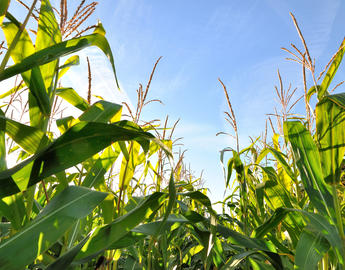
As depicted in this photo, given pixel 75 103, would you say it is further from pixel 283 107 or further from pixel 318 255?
pixel 283 107

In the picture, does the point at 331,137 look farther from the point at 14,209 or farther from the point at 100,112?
the point at 14,209

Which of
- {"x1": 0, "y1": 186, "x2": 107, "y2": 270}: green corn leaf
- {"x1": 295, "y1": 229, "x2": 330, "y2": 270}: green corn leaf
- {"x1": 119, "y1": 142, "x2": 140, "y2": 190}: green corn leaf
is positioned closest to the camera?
{"x1": 0, "y1": 186, "x2": 107, "y2": 270}: green corn leaf

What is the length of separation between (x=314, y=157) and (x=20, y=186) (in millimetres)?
959

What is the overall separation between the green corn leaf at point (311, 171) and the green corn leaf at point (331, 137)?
30mm

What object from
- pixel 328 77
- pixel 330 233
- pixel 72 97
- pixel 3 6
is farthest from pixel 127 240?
pixel 328 77

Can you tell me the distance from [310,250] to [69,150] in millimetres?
813

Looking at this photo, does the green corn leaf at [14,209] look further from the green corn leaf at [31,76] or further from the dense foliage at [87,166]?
the green corn leaf at [31,76]

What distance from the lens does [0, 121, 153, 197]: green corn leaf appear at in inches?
24.4

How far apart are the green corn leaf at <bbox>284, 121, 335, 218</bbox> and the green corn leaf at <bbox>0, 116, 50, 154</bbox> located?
0.87 meters

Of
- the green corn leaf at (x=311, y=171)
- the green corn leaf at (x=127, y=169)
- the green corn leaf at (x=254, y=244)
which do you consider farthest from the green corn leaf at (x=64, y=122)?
the green corn leaf at (x=311, y=171)

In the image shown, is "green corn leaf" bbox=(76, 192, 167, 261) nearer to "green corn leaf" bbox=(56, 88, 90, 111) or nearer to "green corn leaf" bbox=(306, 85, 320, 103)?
"green corn leaf" bbox=(56, 88, 90, 111)

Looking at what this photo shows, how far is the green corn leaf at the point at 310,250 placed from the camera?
82 centimetres

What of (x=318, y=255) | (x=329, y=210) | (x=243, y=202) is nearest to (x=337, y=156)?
(x=329, y=210)

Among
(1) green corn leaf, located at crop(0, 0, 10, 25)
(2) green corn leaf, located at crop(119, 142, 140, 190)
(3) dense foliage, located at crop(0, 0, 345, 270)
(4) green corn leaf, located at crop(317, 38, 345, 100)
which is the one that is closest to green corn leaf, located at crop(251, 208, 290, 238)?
(3) dense foliage, located at crop(0, 0, 345, 270)
